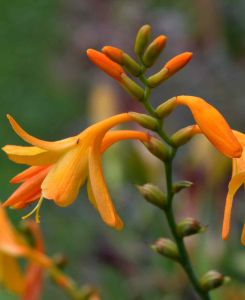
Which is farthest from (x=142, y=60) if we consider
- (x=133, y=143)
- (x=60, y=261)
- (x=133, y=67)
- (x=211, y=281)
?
(x=133, y=143)

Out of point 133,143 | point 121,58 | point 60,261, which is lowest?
point 133,143

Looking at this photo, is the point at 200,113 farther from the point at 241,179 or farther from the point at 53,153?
the point at 53,153

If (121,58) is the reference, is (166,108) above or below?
below

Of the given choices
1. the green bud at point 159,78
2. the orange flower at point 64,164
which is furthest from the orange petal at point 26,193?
the green bud at point 159,78

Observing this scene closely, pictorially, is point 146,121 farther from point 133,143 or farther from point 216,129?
point 133,143

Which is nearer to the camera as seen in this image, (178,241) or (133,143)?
(178,241)

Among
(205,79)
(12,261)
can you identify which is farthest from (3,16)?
(12,261)

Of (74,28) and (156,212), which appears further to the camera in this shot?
(74,28)

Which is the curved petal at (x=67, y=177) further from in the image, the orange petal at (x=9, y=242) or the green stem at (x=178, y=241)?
the orange petal at (x=9, y=242)
